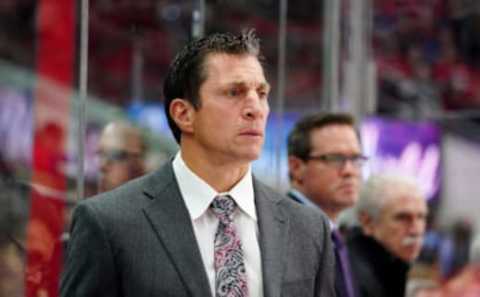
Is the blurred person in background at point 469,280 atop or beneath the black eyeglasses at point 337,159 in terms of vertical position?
beneath

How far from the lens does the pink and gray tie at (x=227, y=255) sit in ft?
8.94

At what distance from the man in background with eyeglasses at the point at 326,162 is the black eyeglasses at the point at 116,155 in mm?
645

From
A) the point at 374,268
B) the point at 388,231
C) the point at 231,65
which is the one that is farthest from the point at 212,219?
the point at 388,231

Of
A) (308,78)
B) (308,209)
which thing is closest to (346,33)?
(308,78)

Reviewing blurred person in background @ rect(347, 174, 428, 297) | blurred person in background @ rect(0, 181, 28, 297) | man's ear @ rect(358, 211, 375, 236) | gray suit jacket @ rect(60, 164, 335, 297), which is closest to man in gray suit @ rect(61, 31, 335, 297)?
gray suit jacket @ rect(60, 164, 335, 297)

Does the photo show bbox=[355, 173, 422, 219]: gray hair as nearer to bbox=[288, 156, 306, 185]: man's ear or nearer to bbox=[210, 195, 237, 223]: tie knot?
bbox=[288, 156, 306, 185]: man's ear

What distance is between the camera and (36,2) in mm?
3973

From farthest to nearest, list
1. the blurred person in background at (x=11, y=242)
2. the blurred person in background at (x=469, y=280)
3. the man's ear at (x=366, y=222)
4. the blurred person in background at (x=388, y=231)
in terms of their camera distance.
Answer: the blurred person in background at (x=469, y=280) < the man's ear at (x=366, y=222) < the blurred person in background at (x=388, y=231) < the blurred person in background at (x=11, y=242)

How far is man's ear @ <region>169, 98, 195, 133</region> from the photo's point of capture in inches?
113

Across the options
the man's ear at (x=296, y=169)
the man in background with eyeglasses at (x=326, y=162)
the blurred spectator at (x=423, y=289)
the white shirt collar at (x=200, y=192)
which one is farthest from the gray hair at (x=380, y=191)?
the white shirt collar at (x=200, y=192)

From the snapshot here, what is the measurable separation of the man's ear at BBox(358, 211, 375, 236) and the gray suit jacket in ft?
6.71

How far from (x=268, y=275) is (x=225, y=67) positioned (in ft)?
1.73

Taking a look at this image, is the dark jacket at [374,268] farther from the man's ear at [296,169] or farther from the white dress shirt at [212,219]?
the white dress shirt at [212,219]

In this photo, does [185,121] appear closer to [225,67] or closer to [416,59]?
[225,67]
